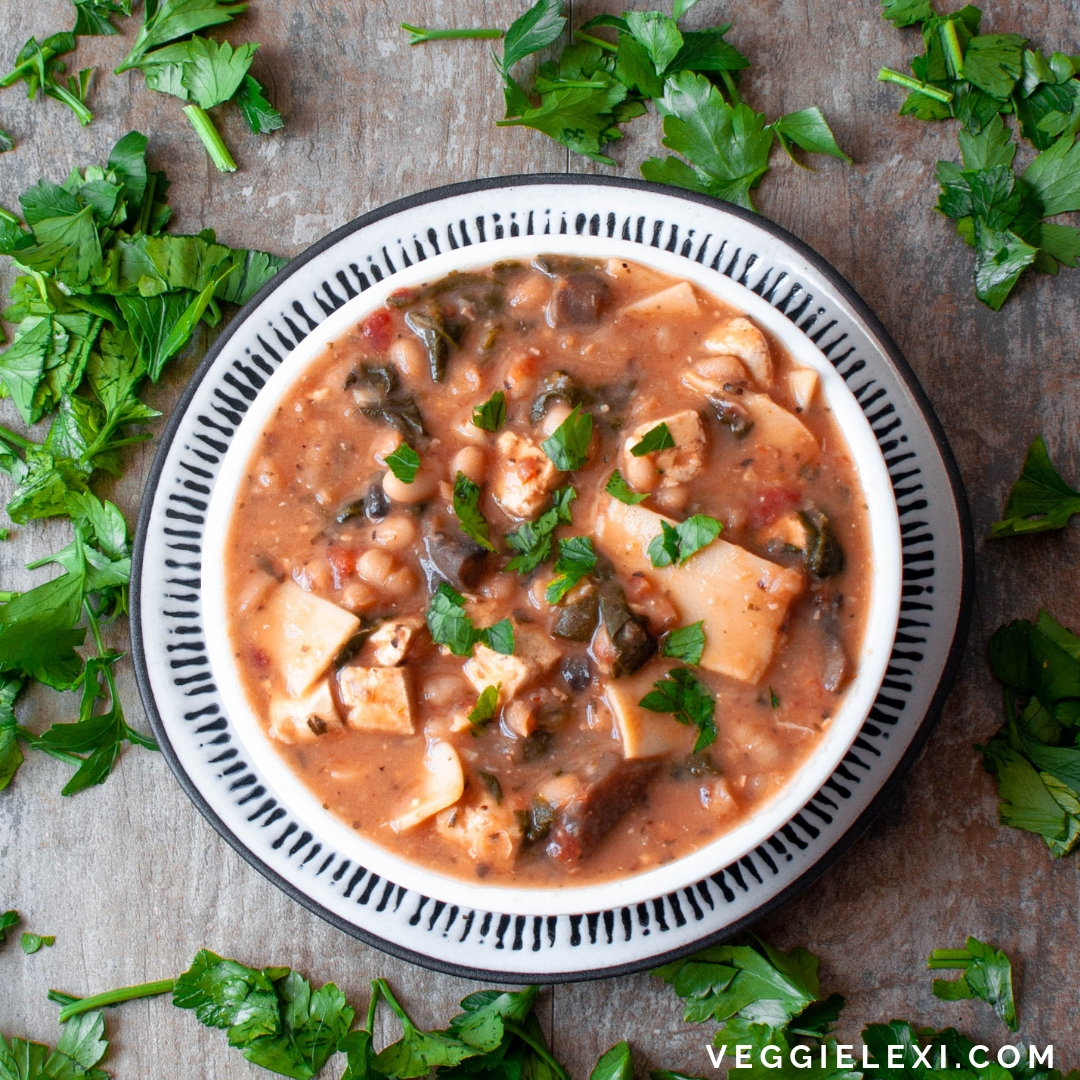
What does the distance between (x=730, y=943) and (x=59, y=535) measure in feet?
11.0

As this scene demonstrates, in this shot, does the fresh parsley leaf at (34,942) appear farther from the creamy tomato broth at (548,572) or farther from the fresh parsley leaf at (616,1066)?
the fresh parsley leaf at (616,1066)

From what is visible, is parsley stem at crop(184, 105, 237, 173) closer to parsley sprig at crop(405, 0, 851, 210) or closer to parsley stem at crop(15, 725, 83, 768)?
parsley sprig at crop(405, 0, 851, 210)

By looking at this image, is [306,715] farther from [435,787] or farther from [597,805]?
[597,805]

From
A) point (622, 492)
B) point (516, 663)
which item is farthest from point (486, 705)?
point (622, 492)

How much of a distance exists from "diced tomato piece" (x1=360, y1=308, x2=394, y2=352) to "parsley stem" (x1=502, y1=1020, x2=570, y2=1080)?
2.74 meters

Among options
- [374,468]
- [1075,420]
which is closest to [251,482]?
[374,468]

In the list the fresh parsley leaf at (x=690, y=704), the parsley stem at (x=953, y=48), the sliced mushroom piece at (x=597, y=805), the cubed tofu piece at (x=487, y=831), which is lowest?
the cubed tofu piece at (x=487, y=831)

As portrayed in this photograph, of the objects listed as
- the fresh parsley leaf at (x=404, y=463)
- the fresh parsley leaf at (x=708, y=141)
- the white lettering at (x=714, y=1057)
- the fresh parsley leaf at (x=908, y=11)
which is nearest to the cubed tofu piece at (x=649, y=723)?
the fresh parsley leaf at (x=404, y=463)

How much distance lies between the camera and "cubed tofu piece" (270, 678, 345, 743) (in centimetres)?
327

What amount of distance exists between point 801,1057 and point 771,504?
2306 mm

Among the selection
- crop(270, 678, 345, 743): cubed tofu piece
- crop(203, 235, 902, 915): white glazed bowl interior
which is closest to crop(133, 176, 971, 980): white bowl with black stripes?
crop(203, 235, 902, 915): white glazed bowl interior

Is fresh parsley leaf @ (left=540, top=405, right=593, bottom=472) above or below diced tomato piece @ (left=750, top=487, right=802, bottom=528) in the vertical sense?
above

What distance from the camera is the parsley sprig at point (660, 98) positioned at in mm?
3850

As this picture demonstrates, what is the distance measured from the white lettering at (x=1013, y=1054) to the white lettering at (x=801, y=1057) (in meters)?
0.76
